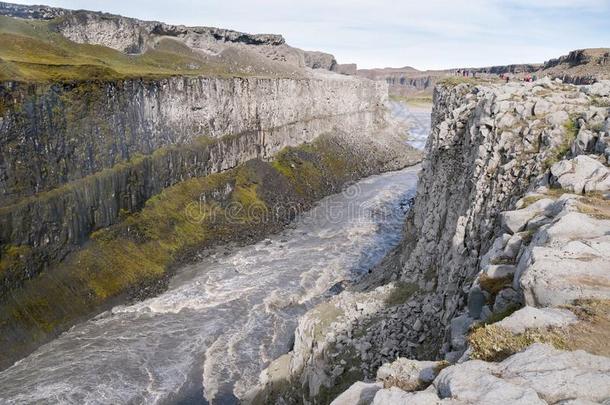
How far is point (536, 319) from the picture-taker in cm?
970

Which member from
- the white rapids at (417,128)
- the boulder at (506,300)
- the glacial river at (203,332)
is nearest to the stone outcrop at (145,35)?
the white rapids at (417,128)

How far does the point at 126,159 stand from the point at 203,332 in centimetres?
2399

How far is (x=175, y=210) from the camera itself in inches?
2272

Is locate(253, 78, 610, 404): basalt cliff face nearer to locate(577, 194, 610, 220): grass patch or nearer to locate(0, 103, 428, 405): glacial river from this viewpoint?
locate(577, 194, 610, 220): grass patch

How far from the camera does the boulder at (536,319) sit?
9602mm

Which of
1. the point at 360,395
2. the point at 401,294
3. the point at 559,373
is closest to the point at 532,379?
the point at 559,373

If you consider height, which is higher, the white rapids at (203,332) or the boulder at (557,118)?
the boulder at (557,118)

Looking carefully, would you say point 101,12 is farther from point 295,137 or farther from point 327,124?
point 327,124

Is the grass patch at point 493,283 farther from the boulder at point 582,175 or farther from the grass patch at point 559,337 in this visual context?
the boulder at point 582,175

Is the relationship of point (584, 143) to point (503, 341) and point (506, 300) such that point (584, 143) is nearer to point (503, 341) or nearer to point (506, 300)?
point (506, 300)

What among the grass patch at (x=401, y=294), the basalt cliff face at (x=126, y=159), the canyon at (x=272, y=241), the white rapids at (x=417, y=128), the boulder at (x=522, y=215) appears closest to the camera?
the canyon at (x=272, y=241)

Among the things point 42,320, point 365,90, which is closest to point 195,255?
point 42,320

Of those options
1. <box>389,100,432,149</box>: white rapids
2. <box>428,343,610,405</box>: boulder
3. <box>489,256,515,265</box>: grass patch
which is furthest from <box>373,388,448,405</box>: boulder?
<box>389,100,432,149</box>: white rapids

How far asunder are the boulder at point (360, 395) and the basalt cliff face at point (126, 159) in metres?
32.6
